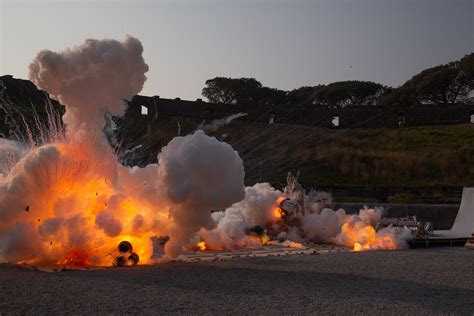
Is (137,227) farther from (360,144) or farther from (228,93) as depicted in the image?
(228,93)

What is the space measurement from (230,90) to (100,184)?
2573 inches

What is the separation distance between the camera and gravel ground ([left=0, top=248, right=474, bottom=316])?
933 cm

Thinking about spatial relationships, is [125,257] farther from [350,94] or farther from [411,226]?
[350,94]

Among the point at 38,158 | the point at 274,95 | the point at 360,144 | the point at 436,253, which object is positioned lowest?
the point at 436,253

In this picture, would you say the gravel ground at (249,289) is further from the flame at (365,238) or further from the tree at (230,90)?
the tree at (230,90)

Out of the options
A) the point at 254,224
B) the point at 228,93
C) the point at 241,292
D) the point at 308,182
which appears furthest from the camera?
the point at 228,93

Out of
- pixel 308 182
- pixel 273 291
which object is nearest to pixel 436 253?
pixel 273 291

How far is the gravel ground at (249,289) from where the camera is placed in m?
9.33

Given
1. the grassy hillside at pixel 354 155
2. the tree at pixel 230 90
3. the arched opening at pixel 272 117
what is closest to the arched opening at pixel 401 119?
the grassy hillside at pixel 354 155

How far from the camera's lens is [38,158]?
534 inches

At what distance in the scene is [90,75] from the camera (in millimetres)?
14578

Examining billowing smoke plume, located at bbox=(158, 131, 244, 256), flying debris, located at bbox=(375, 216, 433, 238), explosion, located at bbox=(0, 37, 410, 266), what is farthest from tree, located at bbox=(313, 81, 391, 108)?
billowing smoke plume, located at bbox=(158, 131, 244, 256)

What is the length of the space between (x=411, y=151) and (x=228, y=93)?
36.6 meters

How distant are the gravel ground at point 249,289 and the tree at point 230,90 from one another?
6466 centimetres
